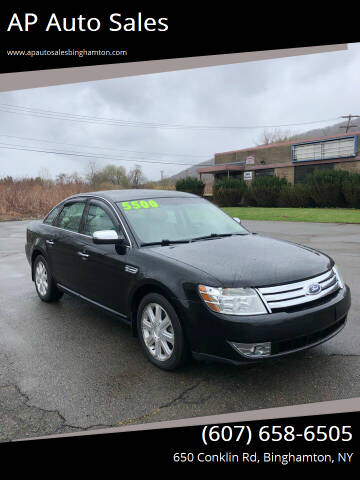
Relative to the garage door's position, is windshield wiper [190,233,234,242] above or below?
below

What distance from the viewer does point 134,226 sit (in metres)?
4.12

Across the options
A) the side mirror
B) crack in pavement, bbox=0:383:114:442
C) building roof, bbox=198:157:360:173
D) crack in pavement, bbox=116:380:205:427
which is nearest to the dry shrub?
building roof, bbox=198:157:360:173

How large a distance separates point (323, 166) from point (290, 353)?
1275 inches

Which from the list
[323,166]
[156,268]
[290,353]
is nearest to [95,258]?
[156,268]

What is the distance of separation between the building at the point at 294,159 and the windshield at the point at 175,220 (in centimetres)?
2841

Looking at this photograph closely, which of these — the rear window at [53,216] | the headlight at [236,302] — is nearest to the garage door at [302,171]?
the rear window at [53,216]

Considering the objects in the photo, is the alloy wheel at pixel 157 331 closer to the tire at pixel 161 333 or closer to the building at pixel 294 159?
the tire at pixel 161 333

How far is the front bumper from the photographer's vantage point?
2916 millimetres

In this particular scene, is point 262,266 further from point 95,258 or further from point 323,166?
point 323,166

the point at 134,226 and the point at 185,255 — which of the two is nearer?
the point at 185,255

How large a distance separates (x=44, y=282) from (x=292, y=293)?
385 centimetres

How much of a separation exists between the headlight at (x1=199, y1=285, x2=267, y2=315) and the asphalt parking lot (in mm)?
690

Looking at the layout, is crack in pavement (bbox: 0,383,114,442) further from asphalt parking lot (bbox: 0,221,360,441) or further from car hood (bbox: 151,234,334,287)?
car hood (bbox: 151,234,334,287)

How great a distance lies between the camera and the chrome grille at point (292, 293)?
300 centimetres
